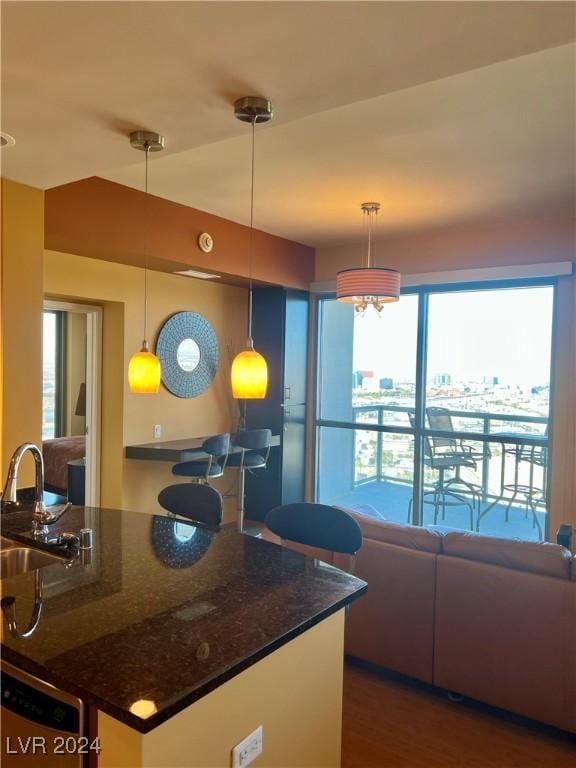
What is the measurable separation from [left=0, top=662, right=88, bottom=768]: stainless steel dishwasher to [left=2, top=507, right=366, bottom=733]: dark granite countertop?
0.18 feet

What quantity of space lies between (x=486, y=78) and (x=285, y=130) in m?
0.99

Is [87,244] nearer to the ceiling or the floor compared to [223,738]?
nearer to the ceiling

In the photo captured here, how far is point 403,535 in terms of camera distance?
2.82 metres

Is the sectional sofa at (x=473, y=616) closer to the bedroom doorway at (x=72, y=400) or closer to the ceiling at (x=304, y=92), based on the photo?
the ceiling at (x=304, y=92)

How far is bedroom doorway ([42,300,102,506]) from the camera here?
4.52 meters

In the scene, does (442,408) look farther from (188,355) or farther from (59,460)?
(59,460)

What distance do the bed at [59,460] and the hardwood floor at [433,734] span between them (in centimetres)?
331

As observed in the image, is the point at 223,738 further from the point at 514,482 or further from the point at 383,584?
the point at 514,482

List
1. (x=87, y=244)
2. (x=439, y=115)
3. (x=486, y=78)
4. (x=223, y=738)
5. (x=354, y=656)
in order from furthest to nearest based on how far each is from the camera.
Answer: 1. (x=87, y=244)
2. (x=354, y=656)
3. (x=439, y=115)
4. (x=486, y=78)
5. (x=223, y=738)

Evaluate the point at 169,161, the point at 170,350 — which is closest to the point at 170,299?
the point at 170,350

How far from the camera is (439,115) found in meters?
2.71

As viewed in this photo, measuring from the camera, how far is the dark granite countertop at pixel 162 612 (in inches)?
49.3

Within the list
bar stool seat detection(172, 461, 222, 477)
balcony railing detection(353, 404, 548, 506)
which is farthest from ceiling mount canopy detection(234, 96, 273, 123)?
balcony railing detection(353, 404, 548, 506)

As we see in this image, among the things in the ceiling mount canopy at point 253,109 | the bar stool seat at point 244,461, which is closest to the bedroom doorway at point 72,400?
the bar stool seat at point 244,461
